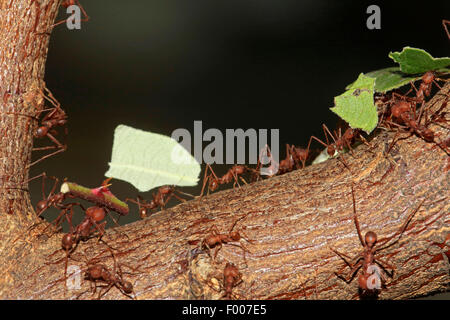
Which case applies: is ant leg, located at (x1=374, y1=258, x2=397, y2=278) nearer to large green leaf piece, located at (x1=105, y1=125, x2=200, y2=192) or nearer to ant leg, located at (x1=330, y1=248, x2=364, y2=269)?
ant leg, located at (x1=330, y1=248, x2=364, y2=269)

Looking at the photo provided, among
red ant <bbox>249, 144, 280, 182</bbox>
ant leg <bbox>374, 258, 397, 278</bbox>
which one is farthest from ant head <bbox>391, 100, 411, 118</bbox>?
red ant <bbox>249, 144, 280, 182</bbox>

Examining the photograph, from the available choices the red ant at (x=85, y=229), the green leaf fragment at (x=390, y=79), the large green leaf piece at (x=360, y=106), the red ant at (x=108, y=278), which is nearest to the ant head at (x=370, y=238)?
the large green leaf piece at (x=360, y=106)

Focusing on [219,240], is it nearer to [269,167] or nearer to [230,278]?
[230,278]

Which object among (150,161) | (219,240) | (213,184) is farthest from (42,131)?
(219,240)

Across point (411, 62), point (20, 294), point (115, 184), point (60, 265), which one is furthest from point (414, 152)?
point (115, 184)

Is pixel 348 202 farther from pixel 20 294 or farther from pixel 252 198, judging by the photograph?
pixel 20 294
